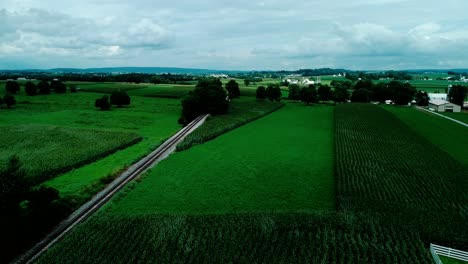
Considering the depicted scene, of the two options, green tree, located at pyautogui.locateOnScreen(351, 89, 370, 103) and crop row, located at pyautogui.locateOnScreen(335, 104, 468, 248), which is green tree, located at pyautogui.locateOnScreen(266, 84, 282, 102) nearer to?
green tree, located at pyautogui.locateOnScreen(351, 89, 370, 103)

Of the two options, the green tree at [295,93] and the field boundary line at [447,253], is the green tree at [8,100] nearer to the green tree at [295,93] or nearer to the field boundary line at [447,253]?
the green tree at [295,93]

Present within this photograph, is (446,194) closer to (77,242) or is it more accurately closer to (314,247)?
(314,247)

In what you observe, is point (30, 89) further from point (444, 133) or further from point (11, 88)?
point (444, 133)

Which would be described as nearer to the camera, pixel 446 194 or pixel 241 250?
pixel 241 250

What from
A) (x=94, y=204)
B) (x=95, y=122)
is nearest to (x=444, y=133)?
(x=94, y=204)

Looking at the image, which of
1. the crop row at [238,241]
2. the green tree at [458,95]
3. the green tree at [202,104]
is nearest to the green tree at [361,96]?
the green tree at [458,95]

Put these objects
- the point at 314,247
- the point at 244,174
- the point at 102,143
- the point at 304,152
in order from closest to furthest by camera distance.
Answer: the point at 314,247 → the point at 244,174 → the point at 304,152 → the point at 102,143

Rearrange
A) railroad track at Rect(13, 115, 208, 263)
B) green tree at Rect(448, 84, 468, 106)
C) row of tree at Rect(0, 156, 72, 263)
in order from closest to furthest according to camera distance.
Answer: row of tree at Rect(0, 156, 72, 263)
railroad track at Rect(13, 115, 208, 263)
green tree at Rect(448, 84, 468, 106)

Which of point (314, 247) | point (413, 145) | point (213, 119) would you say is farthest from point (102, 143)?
point (413, 145)

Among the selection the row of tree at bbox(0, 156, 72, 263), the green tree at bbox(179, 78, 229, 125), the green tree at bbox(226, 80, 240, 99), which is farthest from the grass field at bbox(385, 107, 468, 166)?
the green tree at bbox(226, 80, 240, 99)
